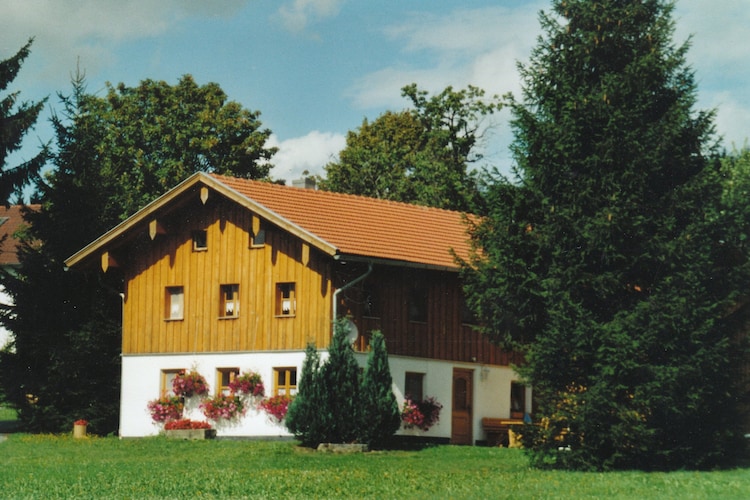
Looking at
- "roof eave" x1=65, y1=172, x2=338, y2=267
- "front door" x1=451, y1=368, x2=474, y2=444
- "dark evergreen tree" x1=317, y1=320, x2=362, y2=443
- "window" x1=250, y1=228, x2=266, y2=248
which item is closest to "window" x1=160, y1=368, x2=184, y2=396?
"roof eave" x1=65, y1=172, x2=338, y2=267

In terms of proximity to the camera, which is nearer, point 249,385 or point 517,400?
point 249,385

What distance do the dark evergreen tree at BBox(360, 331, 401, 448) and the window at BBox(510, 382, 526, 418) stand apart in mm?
8845

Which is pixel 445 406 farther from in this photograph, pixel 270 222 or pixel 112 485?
pixel 112 485

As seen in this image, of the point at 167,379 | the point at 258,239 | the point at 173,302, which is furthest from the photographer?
the point at 173,302

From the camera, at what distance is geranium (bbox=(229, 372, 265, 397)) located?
3769 centimetres

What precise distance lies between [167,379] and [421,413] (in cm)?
834

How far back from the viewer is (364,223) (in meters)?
38.8

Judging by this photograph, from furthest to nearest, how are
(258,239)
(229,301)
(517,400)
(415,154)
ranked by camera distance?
(415,154), (517,400), (229,301), (258,239)

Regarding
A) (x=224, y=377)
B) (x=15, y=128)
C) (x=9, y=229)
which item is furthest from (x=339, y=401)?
(x=9, y=229)

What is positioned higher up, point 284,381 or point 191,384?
point 284,381

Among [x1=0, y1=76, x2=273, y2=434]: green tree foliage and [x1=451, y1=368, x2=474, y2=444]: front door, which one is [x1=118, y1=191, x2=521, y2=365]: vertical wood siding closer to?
[x1=451, y1=368, x2=474, y2=444]: front door

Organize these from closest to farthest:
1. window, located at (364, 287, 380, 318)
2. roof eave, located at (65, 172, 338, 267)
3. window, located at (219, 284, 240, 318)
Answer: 1. roof eave, located at (65, 172, 338, 267)
2. window, located at (364, 287, 380, 318)
3. window, located at (219, 284, 240, 318)

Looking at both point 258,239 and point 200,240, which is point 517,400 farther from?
point 200,240

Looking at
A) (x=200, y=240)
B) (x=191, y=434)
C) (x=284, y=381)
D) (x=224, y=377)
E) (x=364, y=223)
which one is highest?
(x=364, y=223)
